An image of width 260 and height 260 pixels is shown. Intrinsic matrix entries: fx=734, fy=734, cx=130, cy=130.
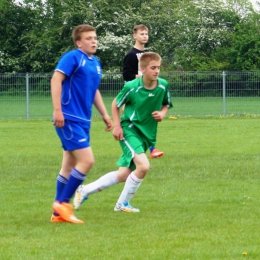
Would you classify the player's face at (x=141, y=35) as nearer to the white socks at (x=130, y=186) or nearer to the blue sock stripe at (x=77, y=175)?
the white socks at (x=130, y=186)

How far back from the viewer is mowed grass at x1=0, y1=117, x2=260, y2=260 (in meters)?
5.55

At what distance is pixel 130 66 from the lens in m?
12.0

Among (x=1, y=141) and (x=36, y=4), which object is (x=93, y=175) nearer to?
(x=1, y=141)

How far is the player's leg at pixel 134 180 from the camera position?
285 inches

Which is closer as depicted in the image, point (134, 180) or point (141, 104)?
point (134, 180)

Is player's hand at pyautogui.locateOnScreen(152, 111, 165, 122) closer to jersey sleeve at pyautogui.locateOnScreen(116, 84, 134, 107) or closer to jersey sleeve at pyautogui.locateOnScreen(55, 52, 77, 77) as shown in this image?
jersey sleeve at pyautogui.locateOnScreen(116, 84, 134, 107)

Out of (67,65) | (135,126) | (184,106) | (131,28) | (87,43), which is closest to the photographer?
(67,65)

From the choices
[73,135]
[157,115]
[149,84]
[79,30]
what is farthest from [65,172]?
[79,30]

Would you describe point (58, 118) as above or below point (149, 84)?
below

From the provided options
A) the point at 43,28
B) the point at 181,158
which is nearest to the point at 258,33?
the point at 43,28

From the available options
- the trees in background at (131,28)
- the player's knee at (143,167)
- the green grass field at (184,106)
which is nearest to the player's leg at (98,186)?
the player's knee at (143,167)

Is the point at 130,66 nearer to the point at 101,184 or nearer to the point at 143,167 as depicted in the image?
the point at 101,184

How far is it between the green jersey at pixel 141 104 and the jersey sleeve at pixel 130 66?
4.39 m

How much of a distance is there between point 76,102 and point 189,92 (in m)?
19.7
